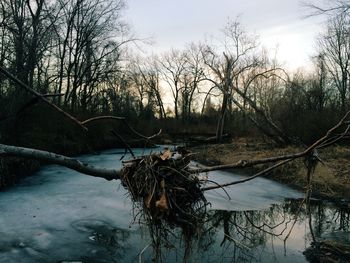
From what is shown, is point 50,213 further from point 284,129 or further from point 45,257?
point 284,129

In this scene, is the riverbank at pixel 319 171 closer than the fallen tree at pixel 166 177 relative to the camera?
No

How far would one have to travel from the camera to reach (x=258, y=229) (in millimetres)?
7859

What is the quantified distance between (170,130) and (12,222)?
1408 inches

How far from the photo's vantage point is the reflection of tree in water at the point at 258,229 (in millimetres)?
6941

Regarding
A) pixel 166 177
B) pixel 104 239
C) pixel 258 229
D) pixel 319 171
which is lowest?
pixel 104 239

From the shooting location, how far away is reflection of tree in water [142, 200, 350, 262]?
22.8ft

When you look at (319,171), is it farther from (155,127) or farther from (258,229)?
(155,127)

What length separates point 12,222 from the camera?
9172mm

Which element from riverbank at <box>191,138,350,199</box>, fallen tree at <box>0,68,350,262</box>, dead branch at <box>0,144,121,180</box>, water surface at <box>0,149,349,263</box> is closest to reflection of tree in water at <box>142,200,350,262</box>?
water surface at <box>0,149,349,263</box>

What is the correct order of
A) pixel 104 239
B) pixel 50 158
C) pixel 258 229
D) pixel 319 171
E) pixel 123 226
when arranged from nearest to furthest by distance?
pixel 50 158, pixel 258 229, pixel 104 239, pixel 123 226, pixel 319 171

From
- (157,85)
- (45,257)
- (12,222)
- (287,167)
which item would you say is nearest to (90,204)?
(12,222)

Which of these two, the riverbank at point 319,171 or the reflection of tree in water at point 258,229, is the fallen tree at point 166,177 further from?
the riverbank at point 319,171

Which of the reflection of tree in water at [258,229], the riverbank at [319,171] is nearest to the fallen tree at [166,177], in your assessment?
the reflection of tree in water at [258,229]

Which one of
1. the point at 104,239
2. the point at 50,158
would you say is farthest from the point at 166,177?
the point at 104,239
